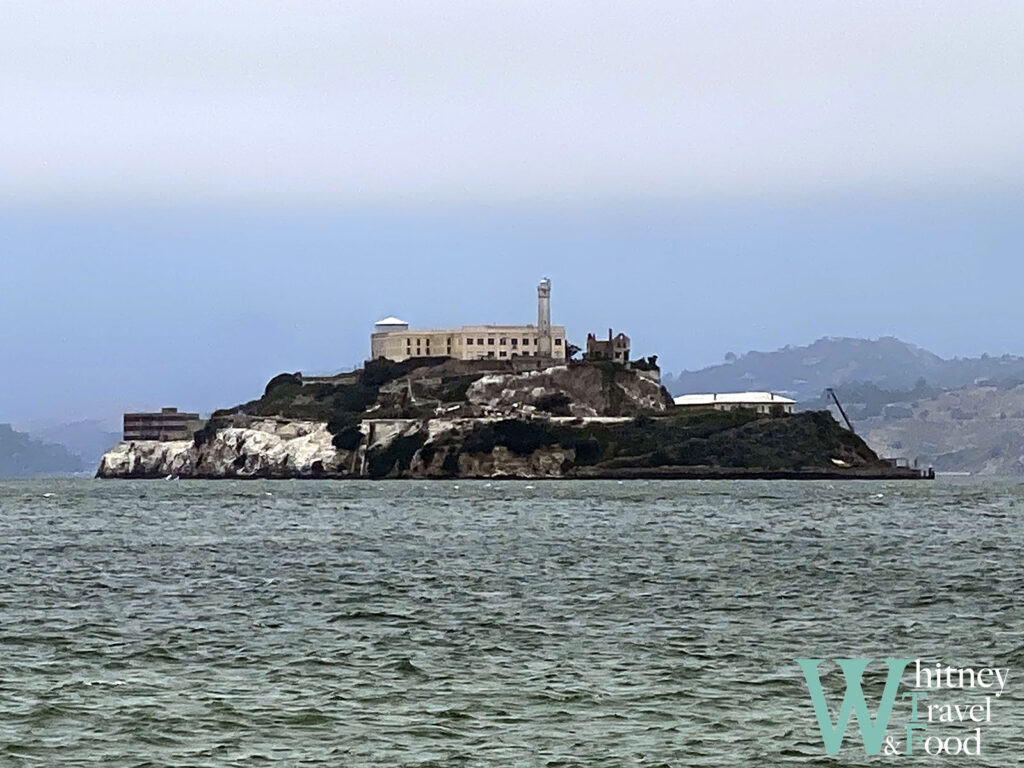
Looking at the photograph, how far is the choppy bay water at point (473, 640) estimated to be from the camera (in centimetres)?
2523

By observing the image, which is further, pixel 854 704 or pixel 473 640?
pixel 473 640

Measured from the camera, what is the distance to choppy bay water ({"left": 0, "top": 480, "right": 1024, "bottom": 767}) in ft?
82.8

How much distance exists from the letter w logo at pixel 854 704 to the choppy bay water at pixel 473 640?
23cm

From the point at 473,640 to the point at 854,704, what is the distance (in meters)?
9.93

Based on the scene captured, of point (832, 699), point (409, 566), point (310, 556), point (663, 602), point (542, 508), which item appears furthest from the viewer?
point (542, 508)

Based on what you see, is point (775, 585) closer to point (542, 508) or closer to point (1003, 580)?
point (1003, 580)

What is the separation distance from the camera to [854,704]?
2733 centimetres

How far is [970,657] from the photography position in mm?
32938

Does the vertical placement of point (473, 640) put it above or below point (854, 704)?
above

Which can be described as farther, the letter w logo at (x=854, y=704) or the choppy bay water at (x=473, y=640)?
the choppy bay water at (x=473, y=640)

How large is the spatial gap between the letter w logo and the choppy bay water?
0.75 ft

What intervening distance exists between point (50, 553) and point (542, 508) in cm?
4806

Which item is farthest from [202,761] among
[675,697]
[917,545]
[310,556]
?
[917,545]

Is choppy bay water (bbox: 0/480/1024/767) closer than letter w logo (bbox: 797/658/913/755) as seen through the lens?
No
